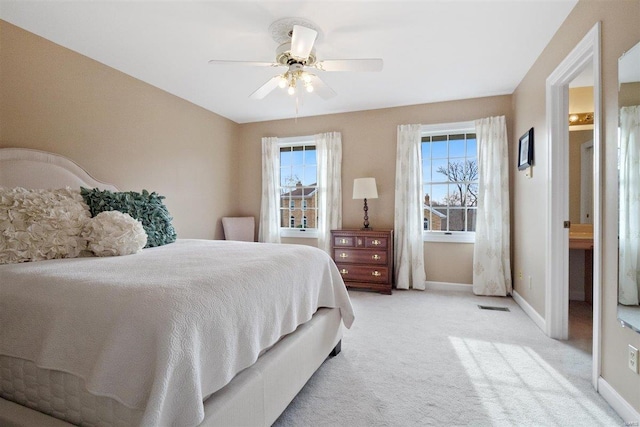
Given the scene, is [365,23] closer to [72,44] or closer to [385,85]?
[385,85]

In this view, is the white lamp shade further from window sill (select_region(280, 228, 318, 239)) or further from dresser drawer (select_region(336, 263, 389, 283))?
window sill (select_region(280, 228, 318, 239))

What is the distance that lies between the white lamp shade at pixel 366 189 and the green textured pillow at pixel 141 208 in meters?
2.45

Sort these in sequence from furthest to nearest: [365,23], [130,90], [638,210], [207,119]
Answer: [207,119] < [130,90] < [365,23] < [638,210]

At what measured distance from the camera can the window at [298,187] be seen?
16.5 feet

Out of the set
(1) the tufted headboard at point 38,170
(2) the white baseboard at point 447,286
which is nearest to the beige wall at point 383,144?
(2) the white baseboard at point 447,286

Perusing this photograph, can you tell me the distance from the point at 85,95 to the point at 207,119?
1.73 m

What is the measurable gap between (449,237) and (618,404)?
108 inches

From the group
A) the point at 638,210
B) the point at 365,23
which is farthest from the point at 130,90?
the point at 638,210

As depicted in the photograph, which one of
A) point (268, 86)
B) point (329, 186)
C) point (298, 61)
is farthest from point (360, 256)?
point (298, 61)

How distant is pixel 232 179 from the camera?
5.15 meters

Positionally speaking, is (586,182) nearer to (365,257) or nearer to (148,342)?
(365,257)

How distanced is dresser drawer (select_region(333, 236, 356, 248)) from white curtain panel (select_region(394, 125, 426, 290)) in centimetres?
65

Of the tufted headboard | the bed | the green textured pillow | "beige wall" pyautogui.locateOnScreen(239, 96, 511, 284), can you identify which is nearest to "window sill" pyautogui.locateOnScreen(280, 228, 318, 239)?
"beige wall" pyautogui.locateOnScreen(239, 96, 511, 284)

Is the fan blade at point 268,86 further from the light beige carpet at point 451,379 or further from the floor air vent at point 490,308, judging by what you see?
the floor air vent at point 490,308
